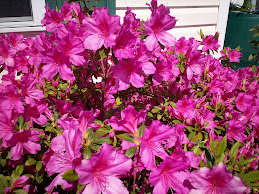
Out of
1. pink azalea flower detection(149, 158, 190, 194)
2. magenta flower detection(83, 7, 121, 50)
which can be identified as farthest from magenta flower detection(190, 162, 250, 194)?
magenta flower detection(83, 7, 121, 50)

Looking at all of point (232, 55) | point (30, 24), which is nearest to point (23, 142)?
point (232, 55)

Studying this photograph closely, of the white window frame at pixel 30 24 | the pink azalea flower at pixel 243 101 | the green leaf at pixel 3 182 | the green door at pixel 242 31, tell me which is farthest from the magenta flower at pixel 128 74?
the green door at pixel 242 31

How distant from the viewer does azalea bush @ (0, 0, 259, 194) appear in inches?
Result: 27.5

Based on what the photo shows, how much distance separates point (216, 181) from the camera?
62 cm

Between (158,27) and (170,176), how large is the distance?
66 centimetres

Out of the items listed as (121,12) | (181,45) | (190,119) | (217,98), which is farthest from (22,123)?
(121,12)

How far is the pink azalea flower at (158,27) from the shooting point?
961 millimetres

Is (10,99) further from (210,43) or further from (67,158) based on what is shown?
(210,43)

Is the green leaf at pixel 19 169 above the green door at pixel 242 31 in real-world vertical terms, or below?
below

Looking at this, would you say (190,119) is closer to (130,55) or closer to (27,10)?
(130,55)

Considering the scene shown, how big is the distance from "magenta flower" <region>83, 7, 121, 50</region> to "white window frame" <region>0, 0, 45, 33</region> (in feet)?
7.80

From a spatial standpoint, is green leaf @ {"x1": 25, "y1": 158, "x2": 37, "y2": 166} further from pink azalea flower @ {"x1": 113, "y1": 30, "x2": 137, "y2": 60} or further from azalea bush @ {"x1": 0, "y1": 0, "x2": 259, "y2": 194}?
pink azalea flower @ {"x1": 113, "y1": 30, "x2": 137, "y2": 60}

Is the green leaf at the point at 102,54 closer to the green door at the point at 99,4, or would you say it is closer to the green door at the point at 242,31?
the green door at the point at 99,4

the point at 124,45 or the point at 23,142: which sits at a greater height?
the point at 124,45
